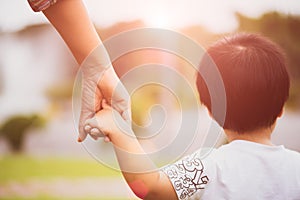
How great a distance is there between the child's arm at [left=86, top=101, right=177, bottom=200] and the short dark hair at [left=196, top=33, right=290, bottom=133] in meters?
0.28

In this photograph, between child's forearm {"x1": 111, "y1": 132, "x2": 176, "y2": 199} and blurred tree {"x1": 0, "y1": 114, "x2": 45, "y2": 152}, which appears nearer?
child's forearm {"x1": 111, "y1": 132, "x2": 176, "y2": 199}

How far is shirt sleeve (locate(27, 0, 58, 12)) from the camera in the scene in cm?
161

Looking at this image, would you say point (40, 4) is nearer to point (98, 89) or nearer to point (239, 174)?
point (98, 89)

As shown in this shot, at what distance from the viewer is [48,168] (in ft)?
5.31

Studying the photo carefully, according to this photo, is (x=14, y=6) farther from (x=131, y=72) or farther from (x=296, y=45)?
(x=296, y=45)

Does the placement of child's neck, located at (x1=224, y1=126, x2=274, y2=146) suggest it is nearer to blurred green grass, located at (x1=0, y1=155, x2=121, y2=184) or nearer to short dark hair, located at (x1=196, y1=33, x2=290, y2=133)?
short dark hair, located at (x1=196, y1=33, x2=290, y2=133)

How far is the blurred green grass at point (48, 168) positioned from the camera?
1.60 meters

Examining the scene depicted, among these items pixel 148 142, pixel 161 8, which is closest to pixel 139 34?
pixel 161 8

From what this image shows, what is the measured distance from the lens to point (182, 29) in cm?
160

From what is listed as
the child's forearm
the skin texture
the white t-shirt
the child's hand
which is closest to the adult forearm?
the skin texture

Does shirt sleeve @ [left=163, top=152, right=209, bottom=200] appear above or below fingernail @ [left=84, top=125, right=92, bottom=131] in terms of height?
below

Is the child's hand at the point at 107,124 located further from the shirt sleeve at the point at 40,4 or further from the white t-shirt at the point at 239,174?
the shirt sleeve at the point at 40,4

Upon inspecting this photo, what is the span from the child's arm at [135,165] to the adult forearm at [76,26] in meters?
0.27

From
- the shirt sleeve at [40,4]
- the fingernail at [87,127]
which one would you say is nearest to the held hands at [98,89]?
the fingernail at [87,127]
